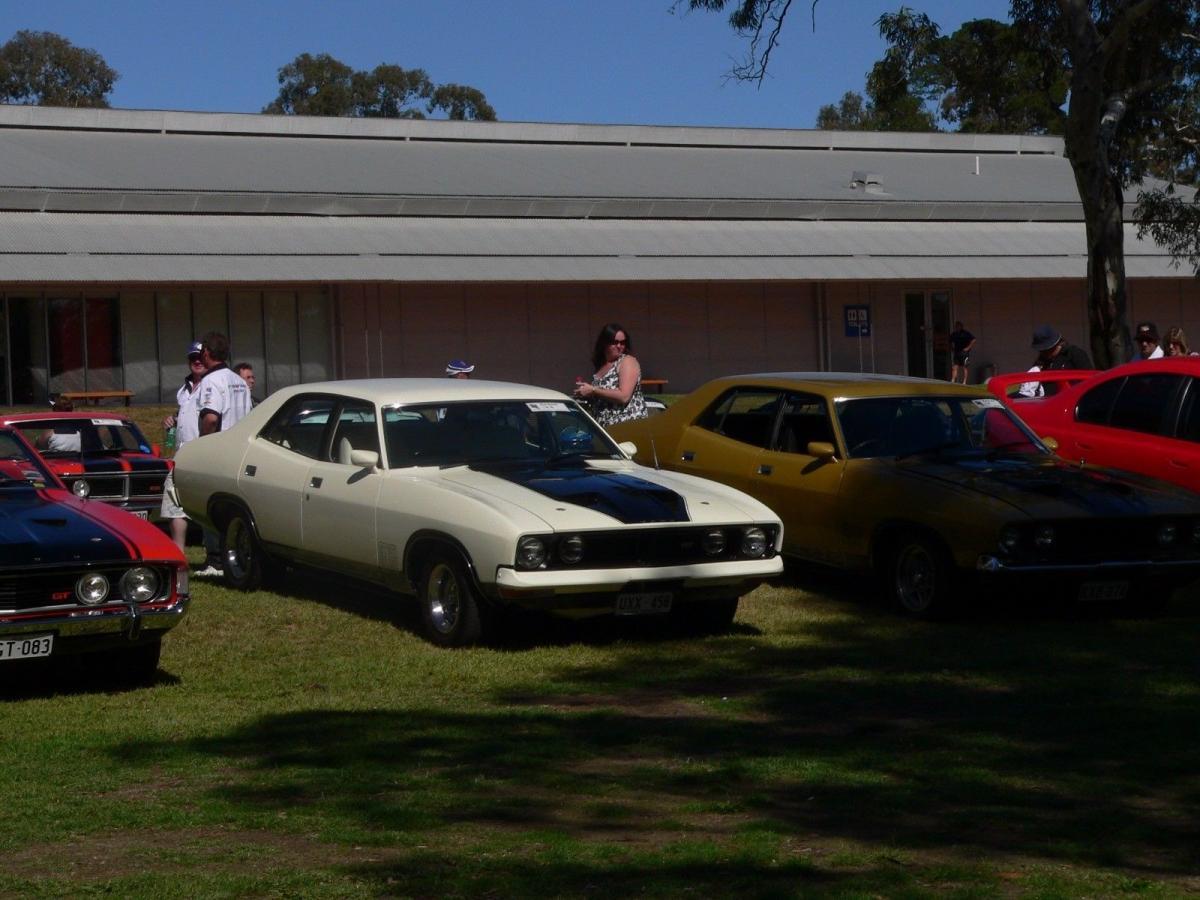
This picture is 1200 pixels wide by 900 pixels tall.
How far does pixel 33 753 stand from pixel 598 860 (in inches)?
115

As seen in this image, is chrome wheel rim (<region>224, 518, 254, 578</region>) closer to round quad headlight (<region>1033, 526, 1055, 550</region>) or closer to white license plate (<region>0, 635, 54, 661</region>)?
white license plate (<region>0, 635, 54, 661</region>)

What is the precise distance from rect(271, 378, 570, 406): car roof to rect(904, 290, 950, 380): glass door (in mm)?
27176

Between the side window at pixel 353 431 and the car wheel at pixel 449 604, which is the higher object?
the side window at pixel 353 431

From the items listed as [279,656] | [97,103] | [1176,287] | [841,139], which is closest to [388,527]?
[279,656]

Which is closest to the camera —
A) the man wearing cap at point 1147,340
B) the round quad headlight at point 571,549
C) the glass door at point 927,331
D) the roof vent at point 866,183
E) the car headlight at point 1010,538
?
the round quad headlight at point 571,549

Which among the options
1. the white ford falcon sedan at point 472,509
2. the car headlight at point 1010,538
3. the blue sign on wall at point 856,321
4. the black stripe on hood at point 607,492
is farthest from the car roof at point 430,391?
the blue sign on wall at point 856,321

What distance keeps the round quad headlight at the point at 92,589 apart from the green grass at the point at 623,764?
1.78ft

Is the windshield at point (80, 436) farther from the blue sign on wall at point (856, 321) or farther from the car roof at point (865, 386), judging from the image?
the blue sign on wall at point (856, 321)

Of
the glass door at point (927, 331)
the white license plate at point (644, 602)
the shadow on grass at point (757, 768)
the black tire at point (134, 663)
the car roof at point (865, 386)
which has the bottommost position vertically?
the shadow on grass at point (757, 768)

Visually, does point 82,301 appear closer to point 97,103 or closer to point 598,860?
point 598,860

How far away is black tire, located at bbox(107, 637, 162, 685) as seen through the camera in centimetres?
856

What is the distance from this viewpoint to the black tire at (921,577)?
32.5 ft

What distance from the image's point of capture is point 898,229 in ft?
121

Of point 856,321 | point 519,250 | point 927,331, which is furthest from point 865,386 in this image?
point 927,331
